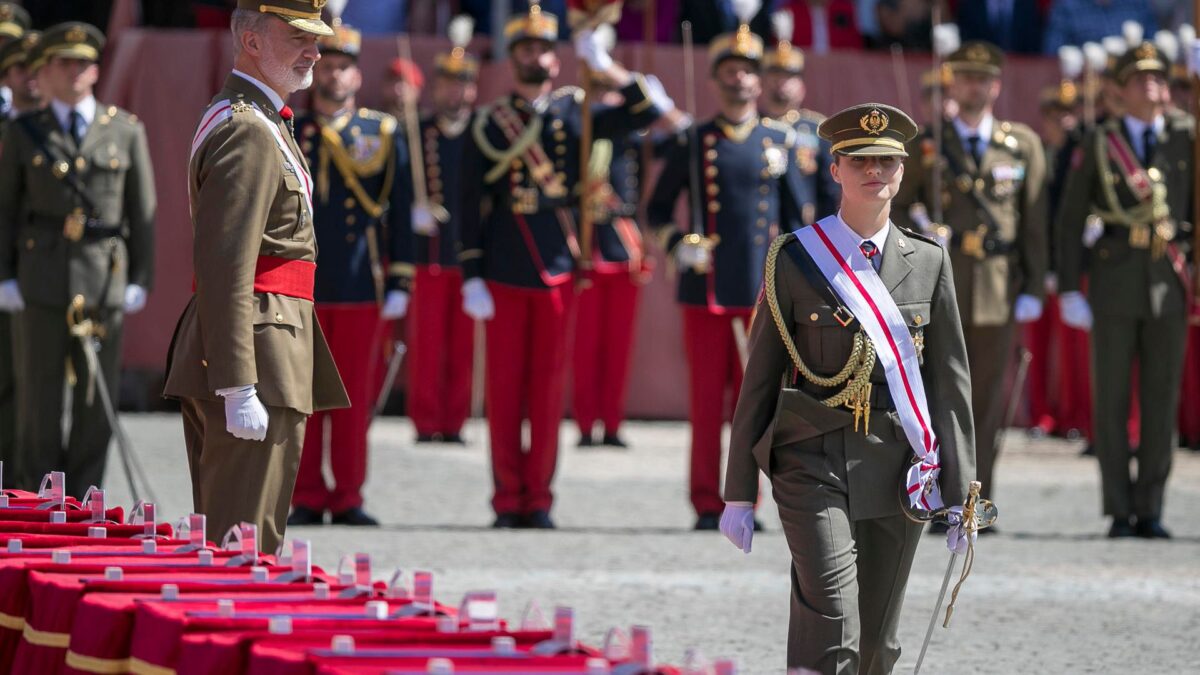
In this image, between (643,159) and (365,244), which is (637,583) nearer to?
(365,244)

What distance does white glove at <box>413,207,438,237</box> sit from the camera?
1455 centimetres

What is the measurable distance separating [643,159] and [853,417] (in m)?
8.93

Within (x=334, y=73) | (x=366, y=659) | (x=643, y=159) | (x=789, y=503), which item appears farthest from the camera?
(x=643, y=159)

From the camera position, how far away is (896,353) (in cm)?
575

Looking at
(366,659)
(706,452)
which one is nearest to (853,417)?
(366,659)

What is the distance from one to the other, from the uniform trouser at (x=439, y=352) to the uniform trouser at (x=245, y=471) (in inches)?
324

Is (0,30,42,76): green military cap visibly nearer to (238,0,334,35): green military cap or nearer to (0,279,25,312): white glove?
A: (0,279,25,312): white glove

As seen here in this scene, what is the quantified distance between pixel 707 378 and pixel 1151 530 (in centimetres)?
220

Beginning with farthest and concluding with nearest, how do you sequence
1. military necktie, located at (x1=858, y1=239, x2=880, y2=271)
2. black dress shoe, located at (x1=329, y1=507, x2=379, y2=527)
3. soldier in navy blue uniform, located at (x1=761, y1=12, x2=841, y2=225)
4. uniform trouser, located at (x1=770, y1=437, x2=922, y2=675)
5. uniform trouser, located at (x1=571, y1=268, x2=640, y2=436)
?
uniform trouser, located at (x1=571, y1=268, x2=640, y2=436)
soldier in navy blue uniform, located at (x1=761, y1=12, x2=841, y2=225)
black dress shoe, located at (x1=329, y1=507, x2=379, y2=527)
military necktie, located at (x1=858, y1=239, x2=880, y2=271)
uniform trouser, located at (x1=770, y1=437, x2=922, y2=675)

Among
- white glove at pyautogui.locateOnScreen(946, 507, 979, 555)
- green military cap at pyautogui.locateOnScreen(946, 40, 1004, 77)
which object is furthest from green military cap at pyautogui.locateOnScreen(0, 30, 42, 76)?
white glove at pyautogui.locateOnScreen(946, 507, 979, 555)

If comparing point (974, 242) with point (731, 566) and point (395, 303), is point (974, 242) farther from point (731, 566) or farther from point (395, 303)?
point (395, 303)

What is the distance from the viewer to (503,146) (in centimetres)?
1070

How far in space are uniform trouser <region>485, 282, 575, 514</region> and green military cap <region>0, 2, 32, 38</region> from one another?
2.99 metres

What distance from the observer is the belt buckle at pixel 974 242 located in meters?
10.6
